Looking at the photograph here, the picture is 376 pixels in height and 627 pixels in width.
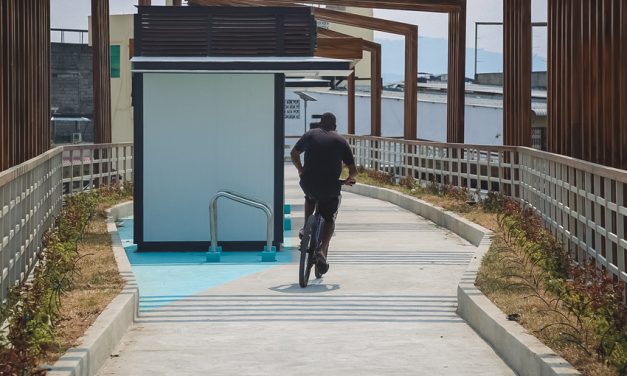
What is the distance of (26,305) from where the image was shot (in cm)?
893

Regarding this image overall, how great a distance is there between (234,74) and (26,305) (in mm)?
8982

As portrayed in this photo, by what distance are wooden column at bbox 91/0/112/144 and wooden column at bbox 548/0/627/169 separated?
14.4 m

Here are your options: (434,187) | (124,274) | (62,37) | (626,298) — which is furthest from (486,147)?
(62,37)

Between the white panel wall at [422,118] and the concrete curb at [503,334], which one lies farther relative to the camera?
the white panel wall at [422,118]

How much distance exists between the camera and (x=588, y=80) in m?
13.6

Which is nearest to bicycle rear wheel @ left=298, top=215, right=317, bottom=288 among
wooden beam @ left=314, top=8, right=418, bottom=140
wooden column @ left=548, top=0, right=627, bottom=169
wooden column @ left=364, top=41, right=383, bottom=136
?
wooden column @ left=548, top=0, right=627, bottom=169

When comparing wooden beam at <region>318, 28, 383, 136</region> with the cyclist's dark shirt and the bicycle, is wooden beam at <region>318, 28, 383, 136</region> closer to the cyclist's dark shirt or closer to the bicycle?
the cyclist's dark shirt

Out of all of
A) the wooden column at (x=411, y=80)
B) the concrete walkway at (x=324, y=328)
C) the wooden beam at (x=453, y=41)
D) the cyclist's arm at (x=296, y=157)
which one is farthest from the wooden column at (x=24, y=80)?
the wooden column at (x=411, y=80)

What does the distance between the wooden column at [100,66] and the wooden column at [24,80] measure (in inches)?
381

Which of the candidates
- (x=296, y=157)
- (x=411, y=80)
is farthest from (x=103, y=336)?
(x=411, y=80)

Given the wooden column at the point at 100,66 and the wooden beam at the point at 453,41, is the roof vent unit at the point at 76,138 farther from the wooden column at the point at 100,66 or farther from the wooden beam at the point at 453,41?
the wooden beam at the point at 453,41

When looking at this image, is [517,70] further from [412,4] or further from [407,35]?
[407,35]

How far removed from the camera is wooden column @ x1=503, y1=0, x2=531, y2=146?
23.3 metres

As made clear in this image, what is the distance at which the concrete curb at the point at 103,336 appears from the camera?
800 cm
